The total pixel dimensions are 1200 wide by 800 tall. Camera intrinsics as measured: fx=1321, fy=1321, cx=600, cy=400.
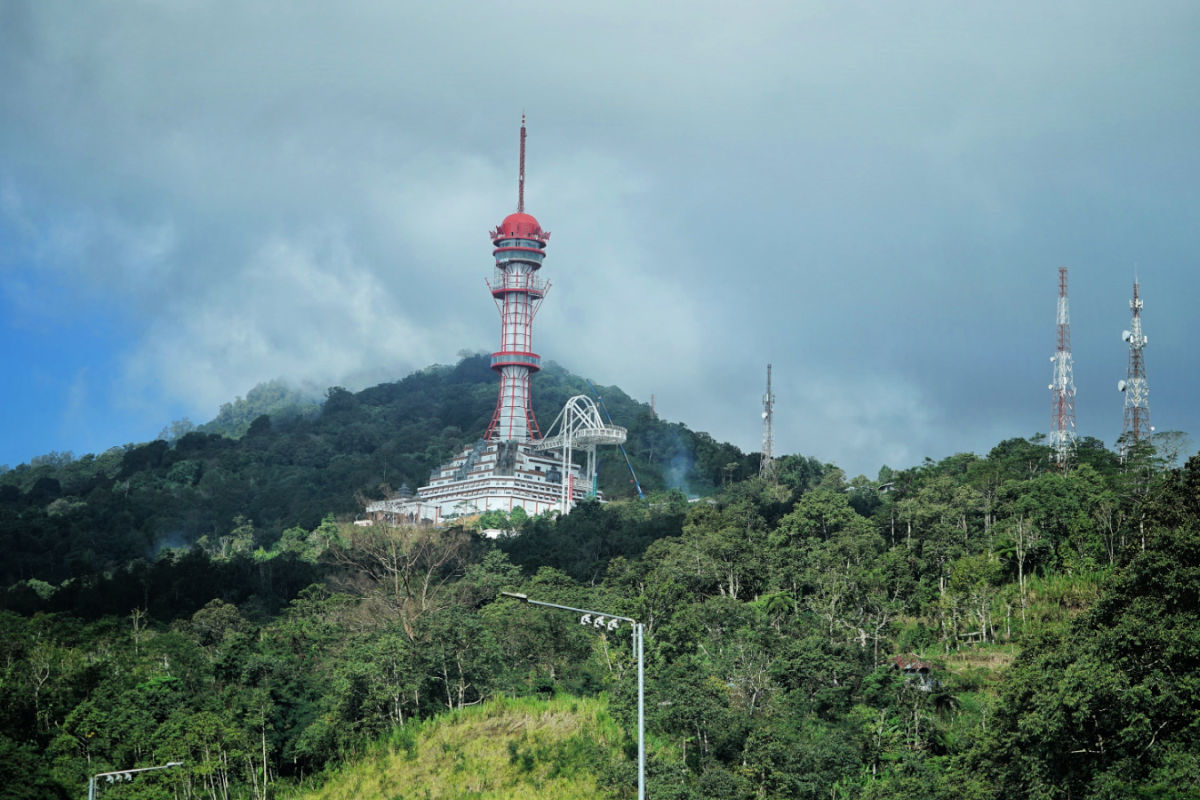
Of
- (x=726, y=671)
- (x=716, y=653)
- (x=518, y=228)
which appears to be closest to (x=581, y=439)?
→ (x=518, y=228)

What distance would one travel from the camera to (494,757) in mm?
41938

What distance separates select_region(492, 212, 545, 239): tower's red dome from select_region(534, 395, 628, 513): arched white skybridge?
741 inches

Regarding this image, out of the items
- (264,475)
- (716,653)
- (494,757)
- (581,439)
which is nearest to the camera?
(494,757)

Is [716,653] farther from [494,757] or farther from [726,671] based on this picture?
[494,757]

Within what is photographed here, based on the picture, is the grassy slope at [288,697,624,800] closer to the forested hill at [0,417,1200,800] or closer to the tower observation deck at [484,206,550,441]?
the forested hill at [0,417,1200,800]

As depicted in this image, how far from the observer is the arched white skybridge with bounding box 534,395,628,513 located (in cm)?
10862

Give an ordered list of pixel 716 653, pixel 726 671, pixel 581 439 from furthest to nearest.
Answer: pixel 581 439, pixel 716 653, pixel 726 671

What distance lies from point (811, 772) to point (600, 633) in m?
16.2

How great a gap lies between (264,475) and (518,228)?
33.4 meters

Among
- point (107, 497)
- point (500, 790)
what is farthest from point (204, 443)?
point (500, 790)

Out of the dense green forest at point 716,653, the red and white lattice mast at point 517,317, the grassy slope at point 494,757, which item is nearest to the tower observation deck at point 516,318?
the red and white lattice mast at point 517,317

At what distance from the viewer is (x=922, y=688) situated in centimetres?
3991

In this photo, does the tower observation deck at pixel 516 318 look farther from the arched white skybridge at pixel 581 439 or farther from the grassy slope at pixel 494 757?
the grassy slope at pixel 494 757

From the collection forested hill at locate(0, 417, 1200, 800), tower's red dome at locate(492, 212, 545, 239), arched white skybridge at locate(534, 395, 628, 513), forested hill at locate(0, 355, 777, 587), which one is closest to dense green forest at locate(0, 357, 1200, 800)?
forested hill at locate(0, 417, 1200, 800)
